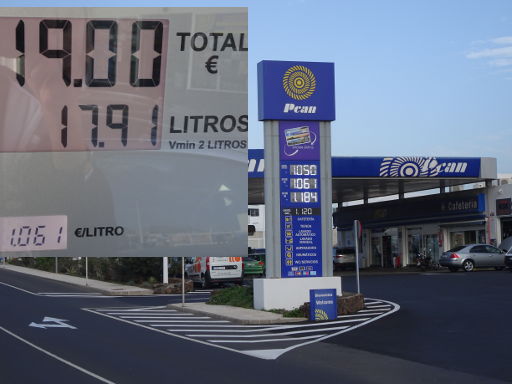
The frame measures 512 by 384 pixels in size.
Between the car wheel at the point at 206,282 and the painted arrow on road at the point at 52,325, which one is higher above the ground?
the car wheel at the point at 206,282

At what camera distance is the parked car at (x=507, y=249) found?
39525 mm

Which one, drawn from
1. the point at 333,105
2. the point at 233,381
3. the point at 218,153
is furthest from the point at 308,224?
the point at 218,153

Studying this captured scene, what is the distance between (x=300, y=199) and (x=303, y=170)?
85cm

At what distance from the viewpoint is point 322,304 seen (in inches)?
749

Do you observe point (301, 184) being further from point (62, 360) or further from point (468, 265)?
point (468, 265)

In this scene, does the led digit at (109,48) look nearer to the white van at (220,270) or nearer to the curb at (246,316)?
the curb at (246,316)

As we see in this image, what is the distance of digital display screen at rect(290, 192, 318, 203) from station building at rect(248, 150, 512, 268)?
61.4ft

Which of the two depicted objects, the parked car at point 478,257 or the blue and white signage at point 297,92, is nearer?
the blue and white signage at point 297,92

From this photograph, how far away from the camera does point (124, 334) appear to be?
17016 millimetres

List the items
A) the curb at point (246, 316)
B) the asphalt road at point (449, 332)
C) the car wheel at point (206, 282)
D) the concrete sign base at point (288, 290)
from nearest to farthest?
the asphalt road at point (449, 332), the curb at point (246, 316), the concrete sign base at point (288, 290), the car wheel at point (206, 282)

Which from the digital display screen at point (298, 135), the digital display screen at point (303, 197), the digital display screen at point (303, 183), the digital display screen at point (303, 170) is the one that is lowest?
the digital display screen at point (303, 197)

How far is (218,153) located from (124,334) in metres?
14.0

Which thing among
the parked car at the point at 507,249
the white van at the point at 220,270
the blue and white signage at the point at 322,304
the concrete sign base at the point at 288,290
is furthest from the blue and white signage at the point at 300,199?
the parked car at the point at 507,249

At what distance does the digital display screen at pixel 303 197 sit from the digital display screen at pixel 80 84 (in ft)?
55.2
